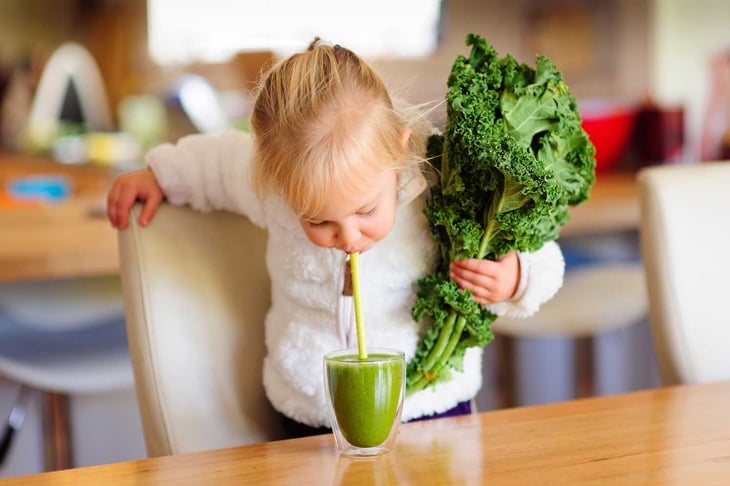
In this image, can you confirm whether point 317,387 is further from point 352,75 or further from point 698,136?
point 698,136

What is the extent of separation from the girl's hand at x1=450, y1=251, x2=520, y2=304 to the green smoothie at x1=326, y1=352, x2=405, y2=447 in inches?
6.1

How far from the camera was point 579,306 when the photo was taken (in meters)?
2.23

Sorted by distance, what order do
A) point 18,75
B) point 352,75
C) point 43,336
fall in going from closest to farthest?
point 352,75 < point 43,336 < point 18,75

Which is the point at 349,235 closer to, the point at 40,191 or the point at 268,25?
the point at 40,191

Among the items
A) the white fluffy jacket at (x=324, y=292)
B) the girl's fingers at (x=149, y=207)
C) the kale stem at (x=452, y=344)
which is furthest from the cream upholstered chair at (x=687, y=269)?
the girl's fingers at (x=149, y=207)

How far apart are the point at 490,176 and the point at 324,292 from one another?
0.95ft

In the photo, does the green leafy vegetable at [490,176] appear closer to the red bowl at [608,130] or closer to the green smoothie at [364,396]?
the green smoothie at [364,396]

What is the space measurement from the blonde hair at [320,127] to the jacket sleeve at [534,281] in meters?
0.19

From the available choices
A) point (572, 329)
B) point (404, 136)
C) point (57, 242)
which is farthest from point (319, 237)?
point (572, 329)

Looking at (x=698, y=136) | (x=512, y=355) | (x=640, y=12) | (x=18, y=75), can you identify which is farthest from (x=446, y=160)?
(x=18, y=75)

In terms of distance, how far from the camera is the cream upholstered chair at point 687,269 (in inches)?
54.8

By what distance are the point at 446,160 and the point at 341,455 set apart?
0.32 m

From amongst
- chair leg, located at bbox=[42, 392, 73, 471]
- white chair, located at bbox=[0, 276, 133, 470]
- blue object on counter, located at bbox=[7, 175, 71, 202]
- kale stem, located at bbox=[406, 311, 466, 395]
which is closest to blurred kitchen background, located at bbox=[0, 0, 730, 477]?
blue object on counter, located at bbox=[7, 175, 71, 202]

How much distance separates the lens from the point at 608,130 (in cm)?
258
